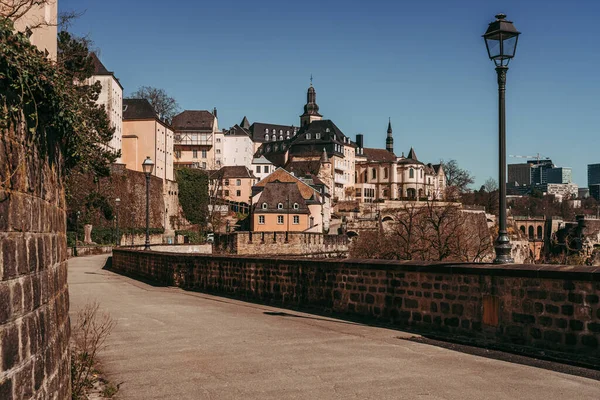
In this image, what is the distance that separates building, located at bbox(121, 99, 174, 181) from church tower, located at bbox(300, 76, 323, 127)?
85366 mm

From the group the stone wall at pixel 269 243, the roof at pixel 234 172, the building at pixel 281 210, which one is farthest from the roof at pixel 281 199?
the roof at pixel 234 172

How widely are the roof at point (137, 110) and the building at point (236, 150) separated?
4211 cm

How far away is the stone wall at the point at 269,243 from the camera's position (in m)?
62.0

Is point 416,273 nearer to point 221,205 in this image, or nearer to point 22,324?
point 22,324

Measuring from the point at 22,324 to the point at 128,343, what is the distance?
22.0 ft

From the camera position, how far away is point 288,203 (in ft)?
273

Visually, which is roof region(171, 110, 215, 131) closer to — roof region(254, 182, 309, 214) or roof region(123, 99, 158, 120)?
roof region(123, 99, 158, 120)

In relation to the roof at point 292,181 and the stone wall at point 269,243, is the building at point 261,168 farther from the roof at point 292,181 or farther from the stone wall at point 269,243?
the stone wall at point 269,243

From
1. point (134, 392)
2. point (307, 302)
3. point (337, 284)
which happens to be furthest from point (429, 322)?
point (134, 392)

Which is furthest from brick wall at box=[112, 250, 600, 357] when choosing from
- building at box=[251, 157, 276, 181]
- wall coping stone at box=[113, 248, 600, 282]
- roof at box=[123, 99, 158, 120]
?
building at box=[251, 157, 276, 181]

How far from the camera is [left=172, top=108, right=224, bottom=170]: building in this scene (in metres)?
120

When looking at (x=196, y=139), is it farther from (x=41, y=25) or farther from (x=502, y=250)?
(x=41, y=25)

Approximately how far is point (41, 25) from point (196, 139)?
117452 millimetres

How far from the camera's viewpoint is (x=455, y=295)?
1112 centimetres
